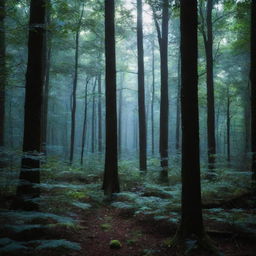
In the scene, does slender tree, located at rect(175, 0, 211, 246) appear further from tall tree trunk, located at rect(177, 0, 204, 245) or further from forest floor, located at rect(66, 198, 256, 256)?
forest floor, located at rect(66, 198, 256, 256)

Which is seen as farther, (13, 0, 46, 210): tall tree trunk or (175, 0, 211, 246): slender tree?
(13, 0, 46, 210): tall tree trunk

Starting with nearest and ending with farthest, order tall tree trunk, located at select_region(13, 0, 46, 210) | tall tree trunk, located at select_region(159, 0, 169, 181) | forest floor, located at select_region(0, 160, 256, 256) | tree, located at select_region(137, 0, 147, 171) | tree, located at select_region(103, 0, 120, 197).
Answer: forest floor, located at select_region(0, 160, 256, 256), tall tree trunk, located at select_region(13, 0, 46, 210), tree, located at select_region(103, 0, 120, 197), tall tree trunk, located at select_region(159, 0, 169, 181), tree, located at select_region(137, 0, 147, 171)

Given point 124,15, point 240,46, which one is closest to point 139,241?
point 124,15

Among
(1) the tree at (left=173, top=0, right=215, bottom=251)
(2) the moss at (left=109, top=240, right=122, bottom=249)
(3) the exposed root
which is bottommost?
(2) the moss at (left=109, top=240, right=122, bottom=249)

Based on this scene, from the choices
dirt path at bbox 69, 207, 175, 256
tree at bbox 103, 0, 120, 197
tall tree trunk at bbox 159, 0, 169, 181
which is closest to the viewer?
dirt path at bbox 69, 207, 175, 256

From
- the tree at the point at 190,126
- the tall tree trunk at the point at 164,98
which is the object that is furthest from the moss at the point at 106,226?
the tall tree trunk at the point at 164,98

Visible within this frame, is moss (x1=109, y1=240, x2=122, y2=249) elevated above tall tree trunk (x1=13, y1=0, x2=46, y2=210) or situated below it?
below

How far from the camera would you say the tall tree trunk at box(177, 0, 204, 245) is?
445cm

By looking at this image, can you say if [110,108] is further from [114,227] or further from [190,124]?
[190,124]

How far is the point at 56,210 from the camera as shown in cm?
543

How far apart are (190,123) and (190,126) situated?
6 centimetres

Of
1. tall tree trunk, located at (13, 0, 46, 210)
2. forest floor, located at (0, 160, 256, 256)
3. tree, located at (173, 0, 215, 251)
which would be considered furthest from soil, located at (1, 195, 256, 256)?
tall tree trunk, located at (13, 0, 46, 210)

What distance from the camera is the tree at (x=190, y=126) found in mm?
4449

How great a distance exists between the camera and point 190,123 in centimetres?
444
